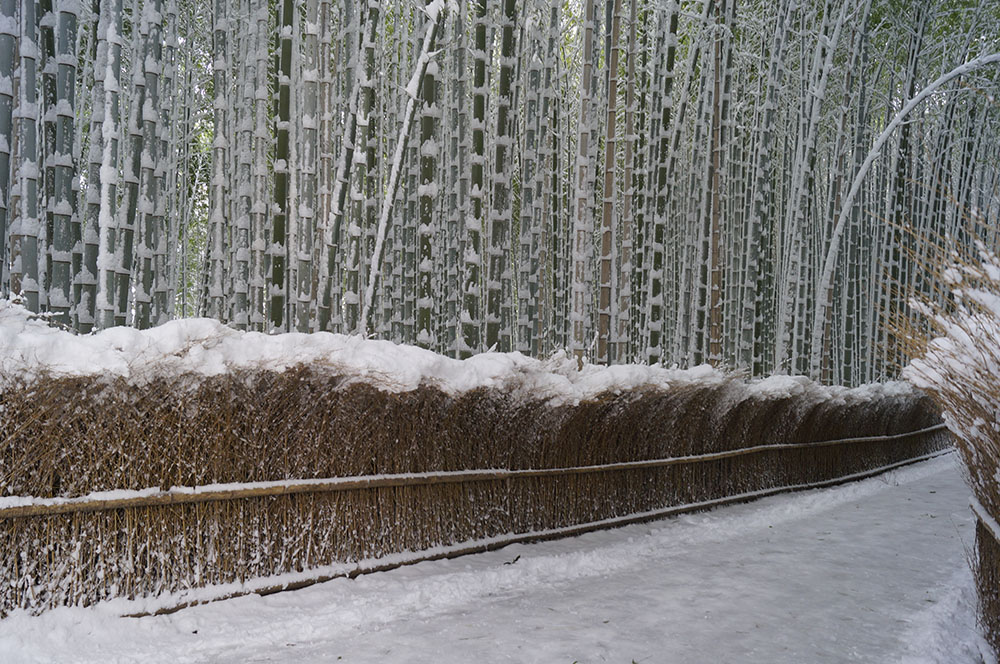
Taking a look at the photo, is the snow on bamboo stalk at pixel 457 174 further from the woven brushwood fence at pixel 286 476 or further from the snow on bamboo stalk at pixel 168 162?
the snow on bamboo stalk at pixel 168 162

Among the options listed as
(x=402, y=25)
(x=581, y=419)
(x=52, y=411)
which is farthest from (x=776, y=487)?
(x=52, y=411)

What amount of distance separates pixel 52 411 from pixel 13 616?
0.59 m

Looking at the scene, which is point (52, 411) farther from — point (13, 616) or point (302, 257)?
point (302, 257)

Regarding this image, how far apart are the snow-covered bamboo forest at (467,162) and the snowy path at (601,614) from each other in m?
1.13

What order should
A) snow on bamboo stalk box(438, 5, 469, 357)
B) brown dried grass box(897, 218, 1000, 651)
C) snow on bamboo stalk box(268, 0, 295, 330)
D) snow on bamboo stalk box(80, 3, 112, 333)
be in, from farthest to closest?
snow on bamboo stalk box(438, 5, 469, 357), snow on bamboo stalk box(268, 0, 295, 330), snow on bamboo stalk box(80, 3, 112, 333), brown dried grass box(897, 218, 1000, 651)

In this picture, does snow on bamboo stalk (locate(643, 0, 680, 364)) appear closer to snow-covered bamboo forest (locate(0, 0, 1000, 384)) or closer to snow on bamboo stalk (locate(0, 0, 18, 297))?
snow-covered bamboo forest (locate(0, 0, 1000, 384))

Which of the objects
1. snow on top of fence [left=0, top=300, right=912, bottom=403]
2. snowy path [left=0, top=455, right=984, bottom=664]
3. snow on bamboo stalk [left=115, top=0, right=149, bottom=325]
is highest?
snow on bamboo stalk [left=115, top=0, right=149, bottom=325]

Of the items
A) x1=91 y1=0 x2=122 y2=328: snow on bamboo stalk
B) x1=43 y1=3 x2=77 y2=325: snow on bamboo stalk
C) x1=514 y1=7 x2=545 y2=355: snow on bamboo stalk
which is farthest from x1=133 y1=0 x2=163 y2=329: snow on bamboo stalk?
x1=514 y1=7 x2=545 y2=355: snow on bamboo stalk

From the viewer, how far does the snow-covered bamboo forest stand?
3.92 m

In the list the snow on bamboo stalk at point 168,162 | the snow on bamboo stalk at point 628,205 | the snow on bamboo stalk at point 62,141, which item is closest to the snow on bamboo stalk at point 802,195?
the snow on bamboo stalk at point 628,205

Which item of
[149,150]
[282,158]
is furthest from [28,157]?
[282,158]

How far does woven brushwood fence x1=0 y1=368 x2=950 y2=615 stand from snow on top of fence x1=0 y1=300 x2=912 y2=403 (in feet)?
0.18

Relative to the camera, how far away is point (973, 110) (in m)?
10.7

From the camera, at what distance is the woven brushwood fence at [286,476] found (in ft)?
8.13
